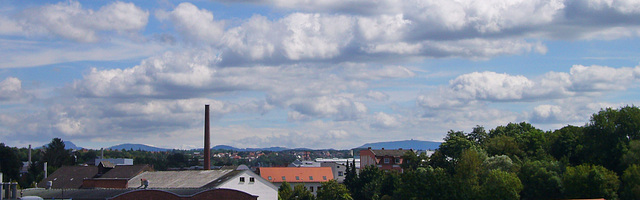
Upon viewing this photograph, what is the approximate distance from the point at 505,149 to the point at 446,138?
463 inches

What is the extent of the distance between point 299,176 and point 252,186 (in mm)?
67293

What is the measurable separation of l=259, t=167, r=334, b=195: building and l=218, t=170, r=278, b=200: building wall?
206 ft

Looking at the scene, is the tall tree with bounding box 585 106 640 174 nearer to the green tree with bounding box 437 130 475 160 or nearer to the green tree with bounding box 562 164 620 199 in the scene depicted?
the green tree with bounding box 562 164 620 199

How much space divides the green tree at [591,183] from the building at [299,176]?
91909 mm

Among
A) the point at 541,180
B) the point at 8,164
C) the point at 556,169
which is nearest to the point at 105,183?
the point at 8,164

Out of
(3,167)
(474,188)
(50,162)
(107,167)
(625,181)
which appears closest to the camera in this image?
(625,181)

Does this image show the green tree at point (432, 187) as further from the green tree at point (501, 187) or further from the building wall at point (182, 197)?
the building wall at point (182, 197)

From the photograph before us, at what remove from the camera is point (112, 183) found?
106250 millimetres

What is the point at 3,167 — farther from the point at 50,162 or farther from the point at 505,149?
the point at 505,149

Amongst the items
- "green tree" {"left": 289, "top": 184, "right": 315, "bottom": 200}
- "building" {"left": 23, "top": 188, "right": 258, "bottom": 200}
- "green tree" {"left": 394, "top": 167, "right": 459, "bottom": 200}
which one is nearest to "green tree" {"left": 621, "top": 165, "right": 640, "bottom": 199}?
"green tree" {"left": 394, "top": 167, "right": 459, "bottom": 200}

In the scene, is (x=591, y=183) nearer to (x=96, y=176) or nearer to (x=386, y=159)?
(x=96, y=176)

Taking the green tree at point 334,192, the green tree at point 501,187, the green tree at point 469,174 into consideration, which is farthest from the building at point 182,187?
the green tree at point 501,187

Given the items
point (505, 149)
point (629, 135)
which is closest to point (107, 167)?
point (505, 149)

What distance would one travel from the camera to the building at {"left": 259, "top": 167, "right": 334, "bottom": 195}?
517ft
